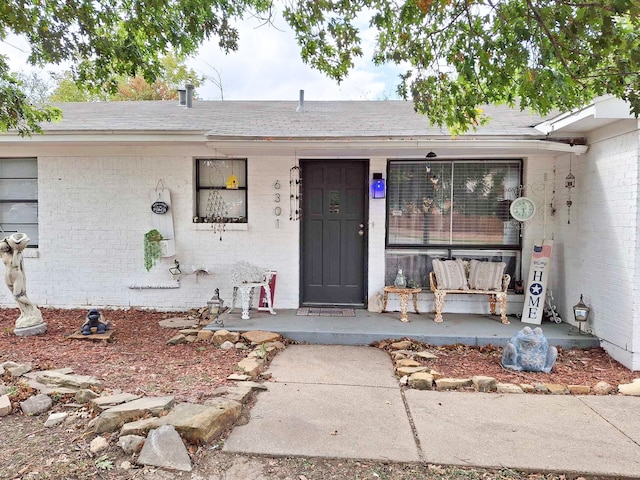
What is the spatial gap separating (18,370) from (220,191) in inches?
138

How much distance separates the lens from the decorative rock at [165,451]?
2.54m

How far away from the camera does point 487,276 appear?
5.92 m

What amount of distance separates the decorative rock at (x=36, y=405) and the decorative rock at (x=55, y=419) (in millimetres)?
170

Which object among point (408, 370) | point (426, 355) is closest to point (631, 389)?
point (426, 355)

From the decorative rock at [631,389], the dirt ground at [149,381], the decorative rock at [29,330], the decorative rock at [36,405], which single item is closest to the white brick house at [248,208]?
the dirt ground at [149,381]

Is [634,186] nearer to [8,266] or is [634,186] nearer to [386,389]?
[386,389]

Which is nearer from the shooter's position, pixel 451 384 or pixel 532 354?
pixel 451 384

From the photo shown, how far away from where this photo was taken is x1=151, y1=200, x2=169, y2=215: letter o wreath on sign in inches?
249

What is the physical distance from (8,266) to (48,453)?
3.49 metres

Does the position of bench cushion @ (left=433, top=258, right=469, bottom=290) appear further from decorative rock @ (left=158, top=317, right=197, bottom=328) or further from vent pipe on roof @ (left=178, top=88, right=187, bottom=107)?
vent pipe on roof @ (left=178, top=88, right=187, bottom=107)

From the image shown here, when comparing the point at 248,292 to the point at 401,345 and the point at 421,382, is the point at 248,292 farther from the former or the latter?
the point at 421,382

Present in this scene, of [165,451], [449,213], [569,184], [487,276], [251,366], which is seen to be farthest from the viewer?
[449,213]

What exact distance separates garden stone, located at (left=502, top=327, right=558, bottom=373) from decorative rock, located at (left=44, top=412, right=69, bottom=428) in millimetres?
4024

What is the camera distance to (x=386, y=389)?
3861 mm
